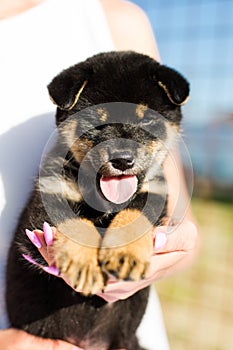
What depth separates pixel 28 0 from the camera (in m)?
2.75

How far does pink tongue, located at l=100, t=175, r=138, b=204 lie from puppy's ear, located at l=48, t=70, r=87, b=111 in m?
0.33

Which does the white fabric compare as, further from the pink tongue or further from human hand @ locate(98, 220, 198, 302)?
human hand @ locate(98, 220, 198, 302)

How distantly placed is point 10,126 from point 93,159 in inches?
13.6

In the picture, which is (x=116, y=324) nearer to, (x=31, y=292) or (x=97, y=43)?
(x=31, y=292)

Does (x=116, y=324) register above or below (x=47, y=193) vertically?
below

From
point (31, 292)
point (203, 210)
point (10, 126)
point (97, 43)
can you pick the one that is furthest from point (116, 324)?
point (203, 210)

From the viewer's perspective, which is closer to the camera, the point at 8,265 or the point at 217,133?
the point at 8,265

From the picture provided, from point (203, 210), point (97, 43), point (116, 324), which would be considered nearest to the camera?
point (116, 324)

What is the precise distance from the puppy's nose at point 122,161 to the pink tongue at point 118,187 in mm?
38

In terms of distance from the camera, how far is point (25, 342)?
2.25 meters

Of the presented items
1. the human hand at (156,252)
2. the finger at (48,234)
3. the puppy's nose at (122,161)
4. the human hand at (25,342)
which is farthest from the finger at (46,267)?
the puppy's nose at (122,161)

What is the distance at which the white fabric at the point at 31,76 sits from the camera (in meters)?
2.36

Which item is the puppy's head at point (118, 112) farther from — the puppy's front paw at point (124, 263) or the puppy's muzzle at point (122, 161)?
the puppy's front paw at point (124, 263)

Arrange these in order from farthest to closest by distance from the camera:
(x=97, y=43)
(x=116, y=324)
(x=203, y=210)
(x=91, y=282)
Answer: (x=203, y=210) → (x=97, y=43) → (x=116, y=324) → (x=91, y=282)
